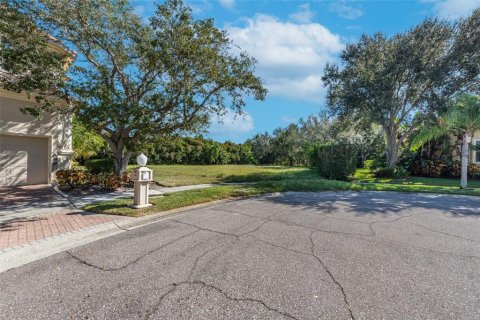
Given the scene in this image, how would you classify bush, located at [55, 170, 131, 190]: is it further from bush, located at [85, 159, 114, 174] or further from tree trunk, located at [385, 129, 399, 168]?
tree trunk, located at [385, 129, 399, 168]

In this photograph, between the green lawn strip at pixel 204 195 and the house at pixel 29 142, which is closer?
the green lawn strip at pixel 204 195

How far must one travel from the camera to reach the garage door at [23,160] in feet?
34.0

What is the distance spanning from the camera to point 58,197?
348 inches

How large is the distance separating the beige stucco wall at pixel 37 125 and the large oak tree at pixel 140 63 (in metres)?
2.54

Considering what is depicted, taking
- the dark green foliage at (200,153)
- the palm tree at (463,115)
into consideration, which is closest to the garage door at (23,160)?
the dark green foliage at (200,153)

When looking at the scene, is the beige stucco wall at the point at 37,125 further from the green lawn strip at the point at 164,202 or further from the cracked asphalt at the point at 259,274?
the cracked asphalt at the point at 259,274

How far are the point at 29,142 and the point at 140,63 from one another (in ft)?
19.2

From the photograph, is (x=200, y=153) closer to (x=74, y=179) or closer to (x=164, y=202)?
(x=74, y=179)

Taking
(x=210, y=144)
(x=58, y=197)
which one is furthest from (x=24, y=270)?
(x=210, y=144)

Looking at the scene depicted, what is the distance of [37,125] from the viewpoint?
10.9 meters

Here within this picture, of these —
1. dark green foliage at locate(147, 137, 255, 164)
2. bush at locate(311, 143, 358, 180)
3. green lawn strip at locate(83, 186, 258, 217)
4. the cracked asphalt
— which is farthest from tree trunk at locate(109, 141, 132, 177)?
bush at locate(311, 143, 358, 180)

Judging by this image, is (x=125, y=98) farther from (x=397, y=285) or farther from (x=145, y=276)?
(x=397, y=285)

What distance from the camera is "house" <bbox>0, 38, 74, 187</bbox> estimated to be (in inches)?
403

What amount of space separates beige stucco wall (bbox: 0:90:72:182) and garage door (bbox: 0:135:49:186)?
0.33 m
